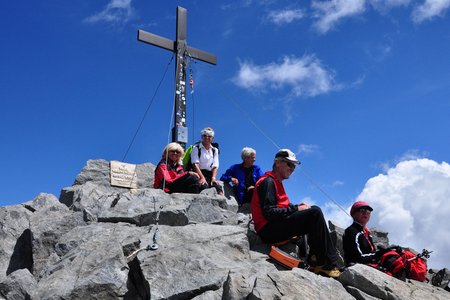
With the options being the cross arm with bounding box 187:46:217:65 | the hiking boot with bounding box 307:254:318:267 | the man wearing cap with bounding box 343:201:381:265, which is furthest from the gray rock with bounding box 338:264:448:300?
the cross arm with bounding box 187:46:217:65

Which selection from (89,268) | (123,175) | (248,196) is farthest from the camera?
(123,175)

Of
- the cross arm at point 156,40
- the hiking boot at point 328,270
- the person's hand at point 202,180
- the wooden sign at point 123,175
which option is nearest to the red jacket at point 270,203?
the hiking boot at point 328,270

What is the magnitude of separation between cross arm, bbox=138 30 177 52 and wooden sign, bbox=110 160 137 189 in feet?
15.7

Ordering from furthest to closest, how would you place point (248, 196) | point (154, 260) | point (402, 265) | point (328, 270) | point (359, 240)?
1. point (248, 196)
2. point (359, 240)
3. point (402, 265)
4. point (328, 270)
5. point (154, 260)

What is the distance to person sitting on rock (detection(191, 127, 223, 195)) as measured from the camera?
1320 centimetres

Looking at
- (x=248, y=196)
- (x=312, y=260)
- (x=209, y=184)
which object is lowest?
(x=312, y=260)

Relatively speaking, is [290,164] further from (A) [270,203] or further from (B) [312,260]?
(B) [312,260]

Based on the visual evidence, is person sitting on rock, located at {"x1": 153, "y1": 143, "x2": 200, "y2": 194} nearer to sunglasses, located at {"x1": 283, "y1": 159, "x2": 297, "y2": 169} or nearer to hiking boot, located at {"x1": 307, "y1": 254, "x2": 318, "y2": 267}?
sunglasses, located at {"x1": 283, "y1": 159, "x2": 297, "y2": 169}

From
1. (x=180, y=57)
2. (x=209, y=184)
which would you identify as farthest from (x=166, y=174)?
(x=180, y=57)

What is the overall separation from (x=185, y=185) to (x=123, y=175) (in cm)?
371

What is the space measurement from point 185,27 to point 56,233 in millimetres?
11098

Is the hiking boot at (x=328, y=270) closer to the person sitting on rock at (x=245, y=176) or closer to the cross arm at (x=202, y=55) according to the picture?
the person sitting on rock at (x=245, y=176)

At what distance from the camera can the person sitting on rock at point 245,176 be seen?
1304 cm

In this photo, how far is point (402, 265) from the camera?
8359 millimetres
